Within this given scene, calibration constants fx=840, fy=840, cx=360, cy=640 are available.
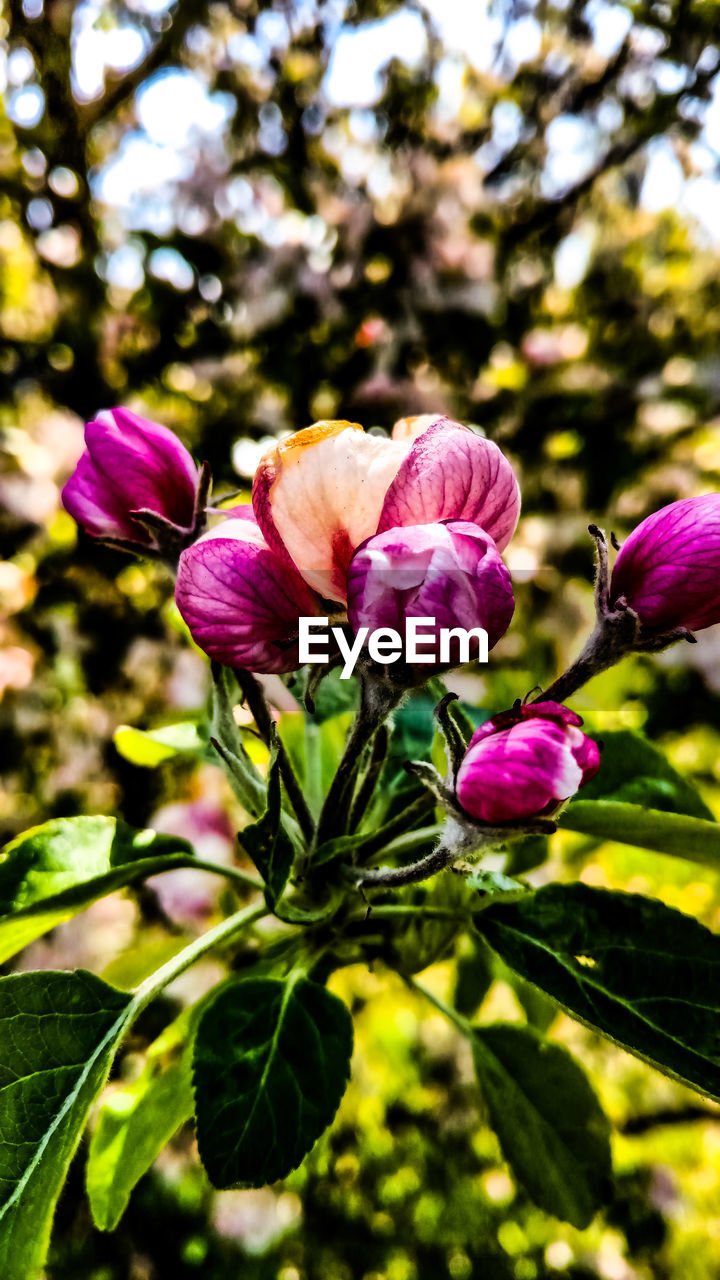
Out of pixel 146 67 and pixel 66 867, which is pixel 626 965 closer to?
pixel 66 867

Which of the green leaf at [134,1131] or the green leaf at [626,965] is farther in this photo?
the green leaf at [134,1131]

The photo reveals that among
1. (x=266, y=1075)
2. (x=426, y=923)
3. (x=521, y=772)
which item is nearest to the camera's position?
(x=521, y=772)

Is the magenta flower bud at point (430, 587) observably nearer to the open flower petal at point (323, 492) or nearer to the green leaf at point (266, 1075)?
the open flower petal at point (323, 492)

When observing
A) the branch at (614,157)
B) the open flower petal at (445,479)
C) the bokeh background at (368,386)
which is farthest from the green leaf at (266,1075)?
the branch at (614,157)

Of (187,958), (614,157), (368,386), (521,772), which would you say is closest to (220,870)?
(187,958)

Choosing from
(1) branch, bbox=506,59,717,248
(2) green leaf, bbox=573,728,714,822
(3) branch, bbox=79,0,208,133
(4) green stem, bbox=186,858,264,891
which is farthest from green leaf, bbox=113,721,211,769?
(1) branch, bbox=506,59,717,248

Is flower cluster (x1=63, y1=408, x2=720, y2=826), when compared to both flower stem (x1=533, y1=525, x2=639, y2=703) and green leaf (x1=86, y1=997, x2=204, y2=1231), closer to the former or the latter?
flower stem (x1=533, y1=525, x2=639, y2=703)
